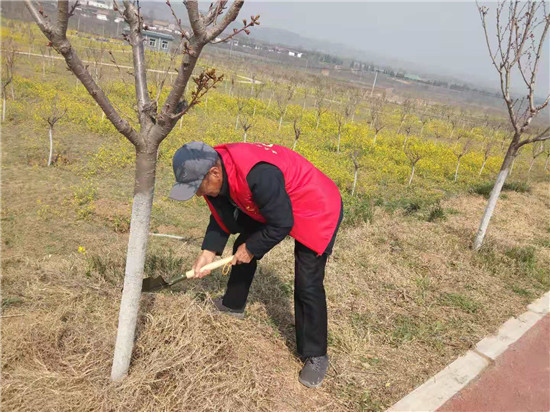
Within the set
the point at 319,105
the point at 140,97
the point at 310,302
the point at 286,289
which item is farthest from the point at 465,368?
the point at 319,105

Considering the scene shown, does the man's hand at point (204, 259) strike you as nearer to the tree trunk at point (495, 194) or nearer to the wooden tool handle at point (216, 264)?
the wooden tool handle at point (216, 264)

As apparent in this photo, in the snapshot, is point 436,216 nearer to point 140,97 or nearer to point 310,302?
point 310,302

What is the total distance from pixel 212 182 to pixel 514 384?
9.22ft

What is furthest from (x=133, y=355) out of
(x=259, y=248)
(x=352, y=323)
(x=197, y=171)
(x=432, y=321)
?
(x=432, y=321)

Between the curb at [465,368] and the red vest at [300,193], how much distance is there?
1.26 metres

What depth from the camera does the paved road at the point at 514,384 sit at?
2.70m

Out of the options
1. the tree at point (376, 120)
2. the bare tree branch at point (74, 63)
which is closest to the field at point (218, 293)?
the bare tree branch at point (74, 63)

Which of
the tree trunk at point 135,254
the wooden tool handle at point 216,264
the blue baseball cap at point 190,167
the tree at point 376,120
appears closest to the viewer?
the tree trunk at point 135,254

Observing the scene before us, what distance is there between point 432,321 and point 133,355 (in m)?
2.59

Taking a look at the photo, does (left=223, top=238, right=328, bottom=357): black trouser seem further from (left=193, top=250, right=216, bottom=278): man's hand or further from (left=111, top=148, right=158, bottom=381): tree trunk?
(left=111, top=148, right=158, bottom=381): tree trunk

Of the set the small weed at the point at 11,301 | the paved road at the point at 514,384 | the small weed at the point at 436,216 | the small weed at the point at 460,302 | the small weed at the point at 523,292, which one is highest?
the small weed at the point at 436,216

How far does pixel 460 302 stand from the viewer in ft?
12.4

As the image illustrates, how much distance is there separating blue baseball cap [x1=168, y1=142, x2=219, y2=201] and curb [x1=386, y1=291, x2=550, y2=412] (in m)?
1.92

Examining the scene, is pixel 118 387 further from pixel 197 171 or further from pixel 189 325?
pixel 197 171
